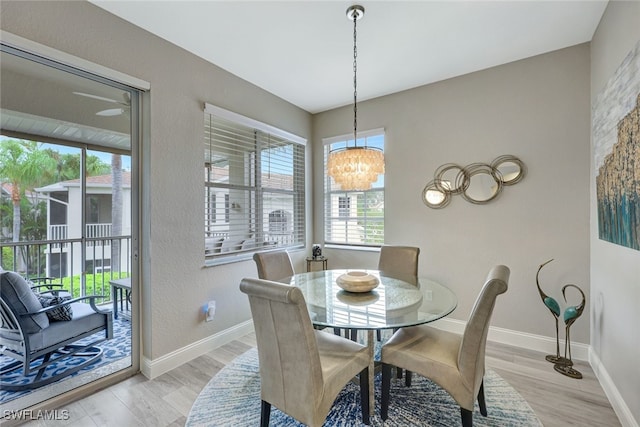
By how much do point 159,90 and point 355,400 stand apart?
2839 mm

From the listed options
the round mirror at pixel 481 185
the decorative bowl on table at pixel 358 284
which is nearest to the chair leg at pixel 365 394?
the decorative bowl on table at pixel 358 284

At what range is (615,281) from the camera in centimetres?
186

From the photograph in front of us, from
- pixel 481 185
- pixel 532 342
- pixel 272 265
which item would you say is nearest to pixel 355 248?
pixel 272 265

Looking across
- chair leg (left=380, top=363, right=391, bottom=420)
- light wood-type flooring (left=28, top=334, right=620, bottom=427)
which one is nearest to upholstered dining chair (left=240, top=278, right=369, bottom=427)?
chair leg (left=380, top=363, right=391, bottom=420)

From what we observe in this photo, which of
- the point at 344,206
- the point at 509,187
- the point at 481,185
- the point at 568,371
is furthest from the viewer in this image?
the point at 344,206

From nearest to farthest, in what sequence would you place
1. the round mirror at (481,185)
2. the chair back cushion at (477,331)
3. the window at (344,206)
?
the chair back cushion at (477,331) < the round mirror at (481,185) < the window at (344,206)

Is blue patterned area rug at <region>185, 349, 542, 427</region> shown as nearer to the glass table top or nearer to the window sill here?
the glass table top

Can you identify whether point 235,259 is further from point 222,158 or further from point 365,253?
point 365,253

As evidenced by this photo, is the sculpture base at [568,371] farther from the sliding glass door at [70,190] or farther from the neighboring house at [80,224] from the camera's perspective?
the neighboring house at [80,224]

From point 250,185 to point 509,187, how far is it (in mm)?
2739

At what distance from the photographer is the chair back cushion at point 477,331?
4.63 feet

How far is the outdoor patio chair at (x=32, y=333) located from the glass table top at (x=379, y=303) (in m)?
1.77

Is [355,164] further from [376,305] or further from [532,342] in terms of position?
[532,342]

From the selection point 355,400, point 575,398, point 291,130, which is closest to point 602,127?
point 575,398
